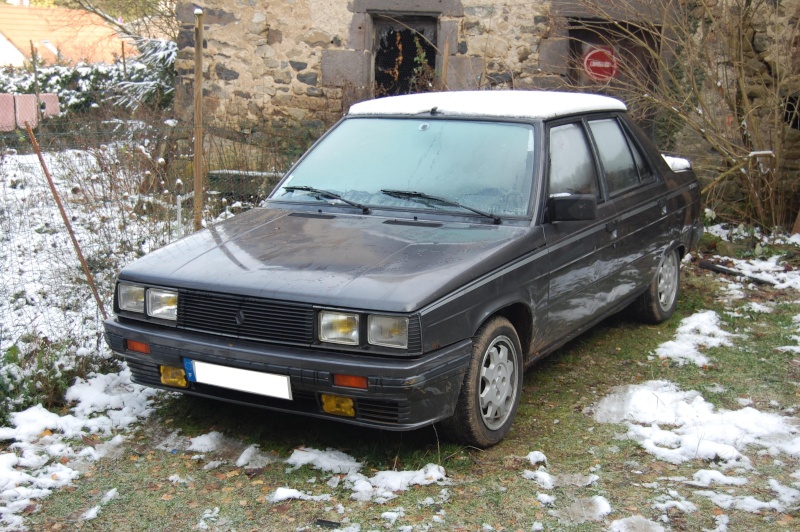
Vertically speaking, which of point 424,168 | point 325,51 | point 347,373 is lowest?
point 347,373

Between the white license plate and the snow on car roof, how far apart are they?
2.07 metres

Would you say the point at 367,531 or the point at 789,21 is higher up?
the point at 789,21

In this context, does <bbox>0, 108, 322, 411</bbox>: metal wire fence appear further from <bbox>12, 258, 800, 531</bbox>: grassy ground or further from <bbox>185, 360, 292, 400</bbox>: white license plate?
<bbox>185, 360, 292, 400</bbox>: white license plate

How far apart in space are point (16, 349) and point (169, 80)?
36.3 feet

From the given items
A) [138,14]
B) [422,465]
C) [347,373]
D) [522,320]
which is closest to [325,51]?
[522,320]

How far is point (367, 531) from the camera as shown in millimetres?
3574


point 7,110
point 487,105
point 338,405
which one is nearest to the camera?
point 338,405

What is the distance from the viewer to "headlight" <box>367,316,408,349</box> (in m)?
3.77

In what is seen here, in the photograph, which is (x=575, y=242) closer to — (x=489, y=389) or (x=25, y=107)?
(x=489, y=389)

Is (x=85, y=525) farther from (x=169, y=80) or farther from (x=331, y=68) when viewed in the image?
(x=169, y=80)

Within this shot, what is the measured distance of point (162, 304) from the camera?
14.0ft

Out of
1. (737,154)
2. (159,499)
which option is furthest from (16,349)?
(737,154)

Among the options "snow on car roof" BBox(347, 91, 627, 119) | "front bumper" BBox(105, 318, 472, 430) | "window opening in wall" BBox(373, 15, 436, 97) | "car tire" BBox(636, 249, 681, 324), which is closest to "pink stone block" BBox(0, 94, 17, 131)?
"window opening in wall" BBox(373, 15, 436, 97)

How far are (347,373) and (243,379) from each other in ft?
1.76
